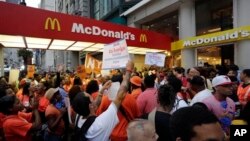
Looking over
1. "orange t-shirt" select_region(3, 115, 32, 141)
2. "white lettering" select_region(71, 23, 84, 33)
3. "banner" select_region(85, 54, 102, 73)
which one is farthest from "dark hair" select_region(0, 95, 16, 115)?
"white lettering" select_region(71, 23, 84, 33)

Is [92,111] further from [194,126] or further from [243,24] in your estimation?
[243,24]

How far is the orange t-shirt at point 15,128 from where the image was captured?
4578mm

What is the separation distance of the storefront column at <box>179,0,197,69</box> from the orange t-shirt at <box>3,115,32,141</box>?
13911 mm

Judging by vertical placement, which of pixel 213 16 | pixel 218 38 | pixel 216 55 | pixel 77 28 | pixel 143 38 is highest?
pixel 213 16

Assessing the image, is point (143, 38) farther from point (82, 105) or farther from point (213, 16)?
point (82, 105)

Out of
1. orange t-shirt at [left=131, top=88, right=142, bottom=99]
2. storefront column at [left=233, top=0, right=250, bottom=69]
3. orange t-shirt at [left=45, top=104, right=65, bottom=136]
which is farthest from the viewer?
storefront column at [left=233, top=0, right=250, bottom=69]

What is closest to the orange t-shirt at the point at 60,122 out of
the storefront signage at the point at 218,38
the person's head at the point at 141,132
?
the person's head at the point at 141,132

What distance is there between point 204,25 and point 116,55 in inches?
516

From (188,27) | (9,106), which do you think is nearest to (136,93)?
(9,106)

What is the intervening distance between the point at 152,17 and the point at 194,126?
2126 cm

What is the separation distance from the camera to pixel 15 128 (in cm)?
459

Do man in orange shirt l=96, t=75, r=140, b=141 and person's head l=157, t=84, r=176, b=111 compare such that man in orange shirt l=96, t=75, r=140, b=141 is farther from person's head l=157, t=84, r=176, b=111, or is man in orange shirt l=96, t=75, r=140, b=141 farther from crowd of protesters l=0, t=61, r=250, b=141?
person's head l=157, t=84, r=176, b=111

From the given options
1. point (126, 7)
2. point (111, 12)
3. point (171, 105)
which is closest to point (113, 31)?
point (171, 105)

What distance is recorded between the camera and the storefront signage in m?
13.5
